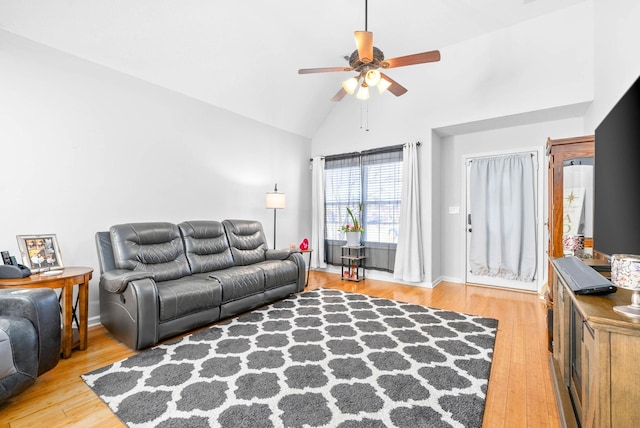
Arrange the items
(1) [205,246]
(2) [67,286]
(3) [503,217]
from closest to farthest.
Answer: (2) [67,286], (1) [205,246], (3) [503,217]

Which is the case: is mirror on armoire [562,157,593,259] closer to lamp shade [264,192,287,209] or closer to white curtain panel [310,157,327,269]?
lamp shade [264,192,287,209]

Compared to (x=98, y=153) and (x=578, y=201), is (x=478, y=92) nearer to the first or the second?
(x=578, y=201)

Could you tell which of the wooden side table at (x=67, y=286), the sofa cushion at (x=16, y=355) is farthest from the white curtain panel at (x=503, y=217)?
the sofa cushion at (x=16, y=355)

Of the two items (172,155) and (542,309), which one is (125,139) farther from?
(542,309)

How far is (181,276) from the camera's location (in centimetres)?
311

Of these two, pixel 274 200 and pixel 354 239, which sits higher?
pixel 274 200

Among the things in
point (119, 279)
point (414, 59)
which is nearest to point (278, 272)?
point (119, 279)

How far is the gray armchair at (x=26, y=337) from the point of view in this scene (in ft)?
5.13

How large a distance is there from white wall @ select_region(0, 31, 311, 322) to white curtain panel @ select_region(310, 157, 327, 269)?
1.37 metres

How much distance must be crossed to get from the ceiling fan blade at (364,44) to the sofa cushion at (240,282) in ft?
7.78

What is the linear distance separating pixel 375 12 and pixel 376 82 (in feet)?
4.80

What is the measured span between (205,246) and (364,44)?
2.68 m

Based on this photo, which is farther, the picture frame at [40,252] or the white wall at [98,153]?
the white wall at [98,153]

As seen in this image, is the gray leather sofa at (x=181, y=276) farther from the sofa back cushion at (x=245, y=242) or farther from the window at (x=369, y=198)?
A: the window at (x=369, y=198)
